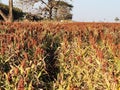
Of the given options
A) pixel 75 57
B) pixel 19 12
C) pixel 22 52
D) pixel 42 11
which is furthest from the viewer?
pixel 42 11

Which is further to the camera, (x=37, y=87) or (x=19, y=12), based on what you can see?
(x=19, y=12)

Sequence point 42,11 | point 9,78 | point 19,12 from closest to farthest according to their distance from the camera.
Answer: point 9,78 → point 19,12 → point 42,11

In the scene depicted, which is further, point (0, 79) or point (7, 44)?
point (7, 44)

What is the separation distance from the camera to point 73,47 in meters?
8.38

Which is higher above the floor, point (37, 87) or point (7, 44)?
point (7, 44)

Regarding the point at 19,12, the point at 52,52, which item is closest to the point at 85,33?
the point at 52,52

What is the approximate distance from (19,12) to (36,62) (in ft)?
134

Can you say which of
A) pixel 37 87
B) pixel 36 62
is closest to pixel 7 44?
pixel 36 62

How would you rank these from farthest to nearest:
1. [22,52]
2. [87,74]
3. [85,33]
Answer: [85,33]
[22,52]
[87,74]

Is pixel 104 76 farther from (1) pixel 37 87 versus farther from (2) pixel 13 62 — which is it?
(2) pixel 13 62

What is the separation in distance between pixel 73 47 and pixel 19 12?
3912cm

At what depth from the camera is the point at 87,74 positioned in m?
6.62

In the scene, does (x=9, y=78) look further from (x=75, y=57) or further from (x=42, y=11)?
(x=42, y=11)

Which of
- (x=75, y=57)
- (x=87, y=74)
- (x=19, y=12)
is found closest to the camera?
(x=87, y=74)
